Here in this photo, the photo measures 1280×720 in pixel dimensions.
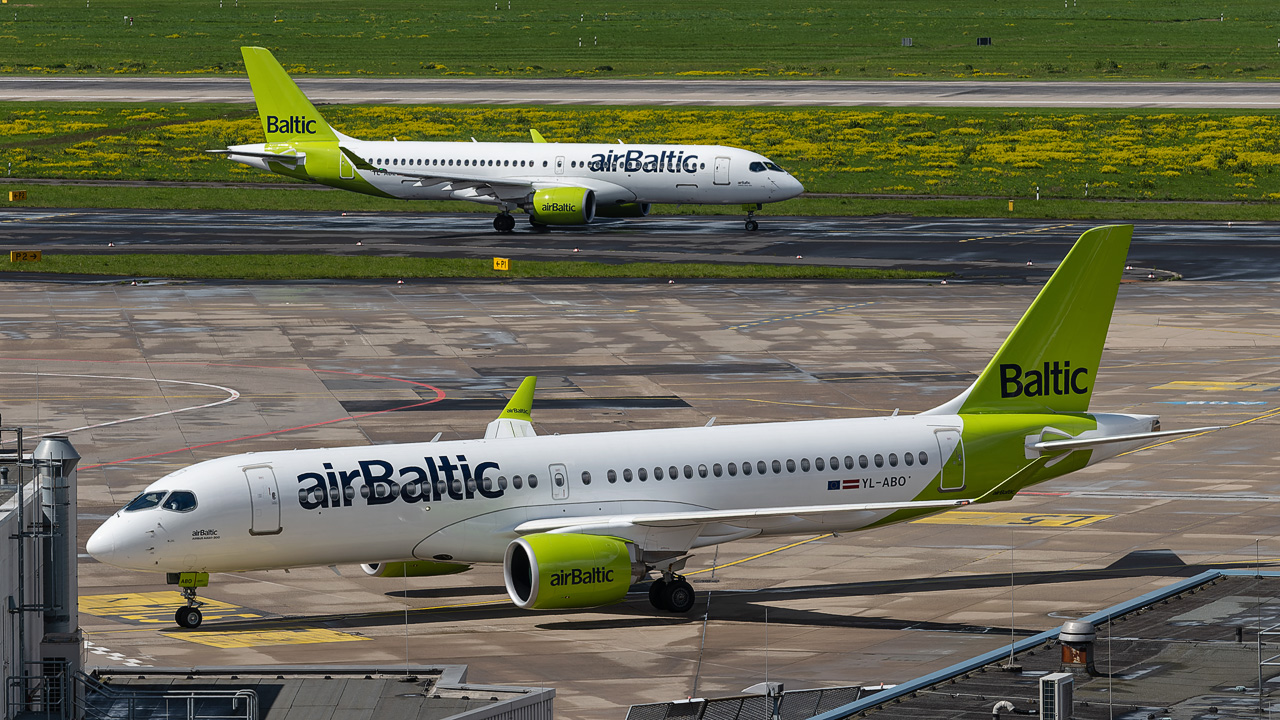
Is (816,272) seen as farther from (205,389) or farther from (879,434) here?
(879,434)

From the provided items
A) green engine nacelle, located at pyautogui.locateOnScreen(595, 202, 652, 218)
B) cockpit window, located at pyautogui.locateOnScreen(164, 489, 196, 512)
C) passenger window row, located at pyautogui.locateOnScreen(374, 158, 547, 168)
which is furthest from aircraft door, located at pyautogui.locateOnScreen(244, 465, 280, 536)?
green engine nacelle, located at pyautogui.locateOnScreen(595, 202, 652, 218)

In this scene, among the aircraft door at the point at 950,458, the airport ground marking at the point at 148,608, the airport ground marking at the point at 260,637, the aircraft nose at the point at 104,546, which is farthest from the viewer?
the aircraft door at the point at 950,458

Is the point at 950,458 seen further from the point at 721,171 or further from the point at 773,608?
the point at 721,171

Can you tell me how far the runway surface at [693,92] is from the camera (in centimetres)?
17262

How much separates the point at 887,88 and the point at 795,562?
146829 mm

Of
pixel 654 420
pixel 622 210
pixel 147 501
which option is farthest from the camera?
pixel 622 210

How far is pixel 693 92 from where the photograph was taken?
183125 mm

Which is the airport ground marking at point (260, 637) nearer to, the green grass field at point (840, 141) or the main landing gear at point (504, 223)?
the main landing gear at point (504, 223)

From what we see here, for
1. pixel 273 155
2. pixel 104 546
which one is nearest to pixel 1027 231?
pixel 273 155

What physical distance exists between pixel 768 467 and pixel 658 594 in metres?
4.05

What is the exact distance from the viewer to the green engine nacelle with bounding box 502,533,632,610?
38250 mm

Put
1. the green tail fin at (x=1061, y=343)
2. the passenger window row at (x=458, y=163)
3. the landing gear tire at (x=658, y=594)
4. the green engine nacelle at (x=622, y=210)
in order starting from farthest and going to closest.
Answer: the green engine nacelle at (x=622, y=210), the passenger window row at (x=458, y=163), the green tail fin at (x=1061, y=343), the landing gear tire at (x=658, y=594)

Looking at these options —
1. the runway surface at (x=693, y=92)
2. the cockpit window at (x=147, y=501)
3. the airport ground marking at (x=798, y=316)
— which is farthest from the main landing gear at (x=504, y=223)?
the cockpit window at (x=147, y=501)

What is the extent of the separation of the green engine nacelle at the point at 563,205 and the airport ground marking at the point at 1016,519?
195 ft
